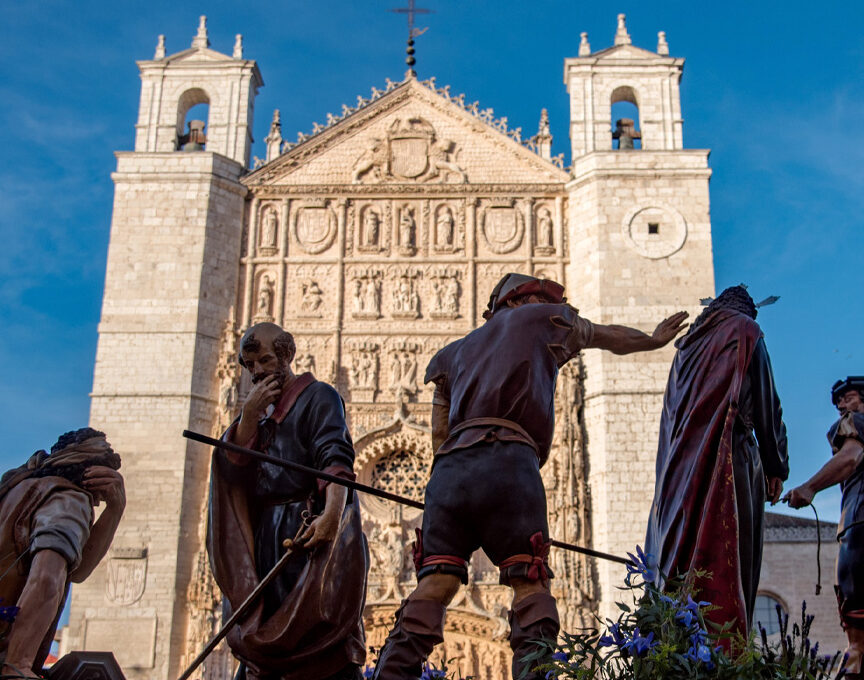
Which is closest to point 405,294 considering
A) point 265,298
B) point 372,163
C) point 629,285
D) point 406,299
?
point 406,299

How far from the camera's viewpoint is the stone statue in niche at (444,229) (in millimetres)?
17391

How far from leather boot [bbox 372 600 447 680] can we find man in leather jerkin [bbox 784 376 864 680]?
1.70 meters

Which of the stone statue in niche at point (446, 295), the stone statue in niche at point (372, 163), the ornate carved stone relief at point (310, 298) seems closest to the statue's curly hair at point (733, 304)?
the stone statue in niche at point (446, 295)

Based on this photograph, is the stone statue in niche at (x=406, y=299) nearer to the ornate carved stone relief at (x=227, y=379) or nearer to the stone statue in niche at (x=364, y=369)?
the stone statue in niche at (x=364, y=369)

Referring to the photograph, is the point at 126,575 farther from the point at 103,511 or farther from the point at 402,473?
the point at 103,511

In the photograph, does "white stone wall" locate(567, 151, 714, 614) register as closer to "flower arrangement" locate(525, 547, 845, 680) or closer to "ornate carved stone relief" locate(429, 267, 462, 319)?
"ornate carved stone relief" locate(429, 267, 462, 319)

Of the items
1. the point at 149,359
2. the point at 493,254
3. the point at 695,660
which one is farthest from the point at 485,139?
the point at 695,660

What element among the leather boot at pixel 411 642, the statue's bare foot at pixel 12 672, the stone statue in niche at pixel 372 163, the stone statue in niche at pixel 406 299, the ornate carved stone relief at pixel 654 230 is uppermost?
the stone statue in niche at pixel 372 163

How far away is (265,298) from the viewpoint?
17031 mm

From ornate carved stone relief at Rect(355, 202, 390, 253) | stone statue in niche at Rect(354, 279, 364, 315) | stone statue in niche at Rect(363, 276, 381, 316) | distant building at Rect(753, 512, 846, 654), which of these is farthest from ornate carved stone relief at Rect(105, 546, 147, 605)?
distant building at Rect(753, 512, 846, 654)

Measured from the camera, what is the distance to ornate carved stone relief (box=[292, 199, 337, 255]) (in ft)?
57.5

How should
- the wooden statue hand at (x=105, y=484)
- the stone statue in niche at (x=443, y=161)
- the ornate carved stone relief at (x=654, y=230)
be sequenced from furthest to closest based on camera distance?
the stone statue in niche at (x=443, y=161) < the ornate carved stone relief at (x=654, y=230) < the wooden statue hand at (x=105, y=484)

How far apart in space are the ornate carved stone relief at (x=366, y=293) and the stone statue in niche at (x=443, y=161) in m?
2.03

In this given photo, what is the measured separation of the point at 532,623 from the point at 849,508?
2.13 meters
